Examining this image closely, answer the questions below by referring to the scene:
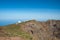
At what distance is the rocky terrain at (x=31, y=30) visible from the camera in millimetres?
41584

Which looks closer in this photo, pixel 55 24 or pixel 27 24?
pixel 27 24

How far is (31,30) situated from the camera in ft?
205

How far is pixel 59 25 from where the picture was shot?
301ft

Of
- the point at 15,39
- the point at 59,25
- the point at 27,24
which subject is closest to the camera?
the point at 15,39

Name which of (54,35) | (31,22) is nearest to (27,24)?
(31,22)

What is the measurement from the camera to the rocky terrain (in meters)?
41.6

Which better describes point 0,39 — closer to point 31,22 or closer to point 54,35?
point 31,22

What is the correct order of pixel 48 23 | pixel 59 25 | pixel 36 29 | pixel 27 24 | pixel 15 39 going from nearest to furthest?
A: pixel 15 39, pixel 27 24, pixel 36 29, pixel 48 23, pixel 59 25

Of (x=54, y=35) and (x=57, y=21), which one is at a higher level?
(x=57, y=21)

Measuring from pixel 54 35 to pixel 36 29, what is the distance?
78.5 feet

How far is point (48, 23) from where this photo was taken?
86062mm

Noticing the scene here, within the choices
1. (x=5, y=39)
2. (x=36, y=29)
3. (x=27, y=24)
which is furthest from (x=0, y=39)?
(x=36, y=29)

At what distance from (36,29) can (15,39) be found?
1129 inches

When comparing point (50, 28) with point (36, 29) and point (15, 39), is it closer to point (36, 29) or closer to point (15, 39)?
point (36, 29)
